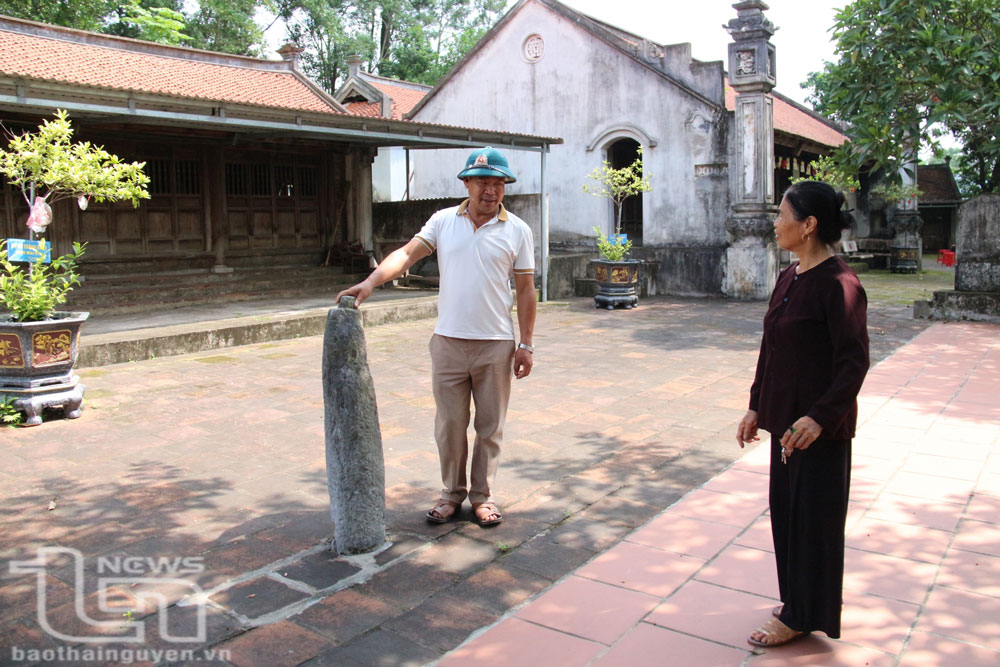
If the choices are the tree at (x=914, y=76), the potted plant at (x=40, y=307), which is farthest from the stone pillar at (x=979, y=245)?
the potted plant at (x=40, y=307)

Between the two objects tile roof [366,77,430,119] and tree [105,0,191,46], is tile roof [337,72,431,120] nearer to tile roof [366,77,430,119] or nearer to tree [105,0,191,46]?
tile roof [366,77,430,119]

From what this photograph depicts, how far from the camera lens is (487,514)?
3930mm

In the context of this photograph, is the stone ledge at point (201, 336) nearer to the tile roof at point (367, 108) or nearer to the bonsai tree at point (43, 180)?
the bonsai tree at point (43, 180)

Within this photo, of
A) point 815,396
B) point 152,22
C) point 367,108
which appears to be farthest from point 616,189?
point 152,22

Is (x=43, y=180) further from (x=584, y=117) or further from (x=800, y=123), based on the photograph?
(x=800, y=123)

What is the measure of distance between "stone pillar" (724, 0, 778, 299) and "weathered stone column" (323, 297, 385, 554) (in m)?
12.0

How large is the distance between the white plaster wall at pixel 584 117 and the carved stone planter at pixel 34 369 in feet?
39.2

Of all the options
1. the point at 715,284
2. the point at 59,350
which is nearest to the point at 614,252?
the point at 715,284

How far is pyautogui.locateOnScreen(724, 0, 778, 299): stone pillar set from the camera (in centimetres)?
1404

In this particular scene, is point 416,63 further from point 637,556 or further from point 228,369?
point 637,556

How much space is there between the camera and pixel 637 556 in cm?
361

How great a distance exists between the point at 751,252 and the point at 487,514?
11.7m

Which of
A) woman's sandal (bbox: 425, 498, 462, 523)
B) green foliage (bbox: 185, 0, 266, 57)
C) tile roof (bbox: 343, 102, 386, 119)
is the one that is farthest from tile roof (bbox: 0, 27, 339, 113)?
green foliage (bbox: 185, 0, 266, 57)

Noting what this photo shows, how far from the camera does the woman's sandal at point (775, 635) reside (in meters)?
2.81
